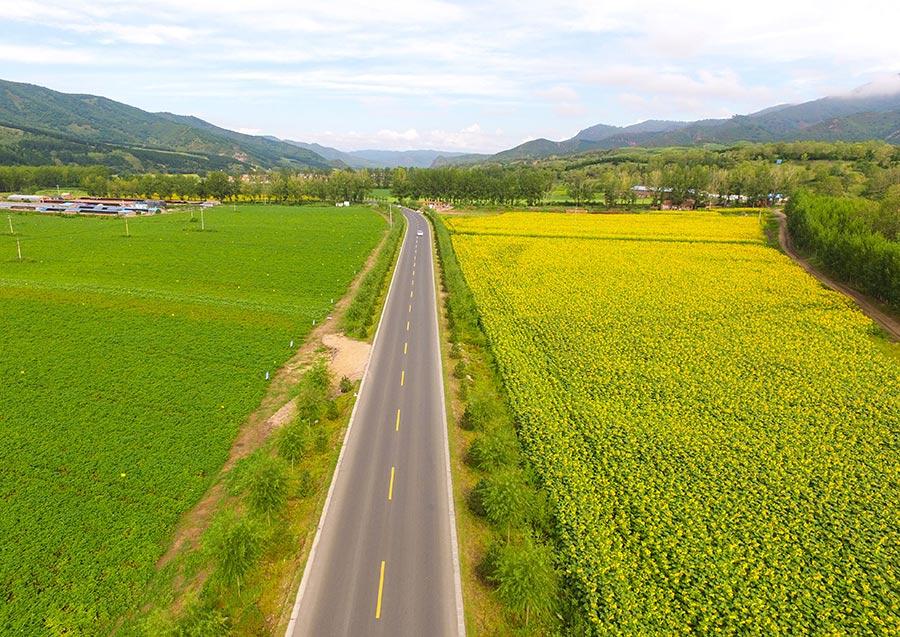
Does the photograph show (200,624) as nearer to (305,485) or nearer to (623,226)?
(305,485)

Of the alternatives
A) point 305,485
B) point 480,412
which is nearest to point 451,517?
point 305,485

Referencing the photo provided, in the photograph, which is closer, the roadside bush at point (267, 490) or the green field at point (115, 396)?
the green field at point (115, 396)

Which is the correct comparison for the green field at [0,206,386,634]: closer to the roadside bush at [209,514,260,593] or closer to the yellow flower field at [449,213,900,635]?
the roadside bush at [209,514,260,593]

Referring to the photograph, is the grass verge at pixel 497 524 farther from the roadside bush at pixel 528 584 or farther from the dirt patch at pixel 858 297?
the dirt patch at pixel 858 297

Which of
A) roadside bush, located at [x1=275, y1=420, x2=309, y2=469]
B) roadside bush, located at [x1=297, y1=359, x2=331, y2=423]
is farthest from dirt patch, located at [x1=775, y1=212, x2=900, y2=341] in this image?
roadside bush, located at [x1=275, y1=420, x2=309, y2=469]

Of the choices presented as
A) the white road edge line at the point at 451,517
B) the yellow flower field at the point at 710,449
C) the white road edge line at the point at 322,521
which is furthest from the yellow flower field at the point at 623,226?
the white road edge line at the point at 322,521
